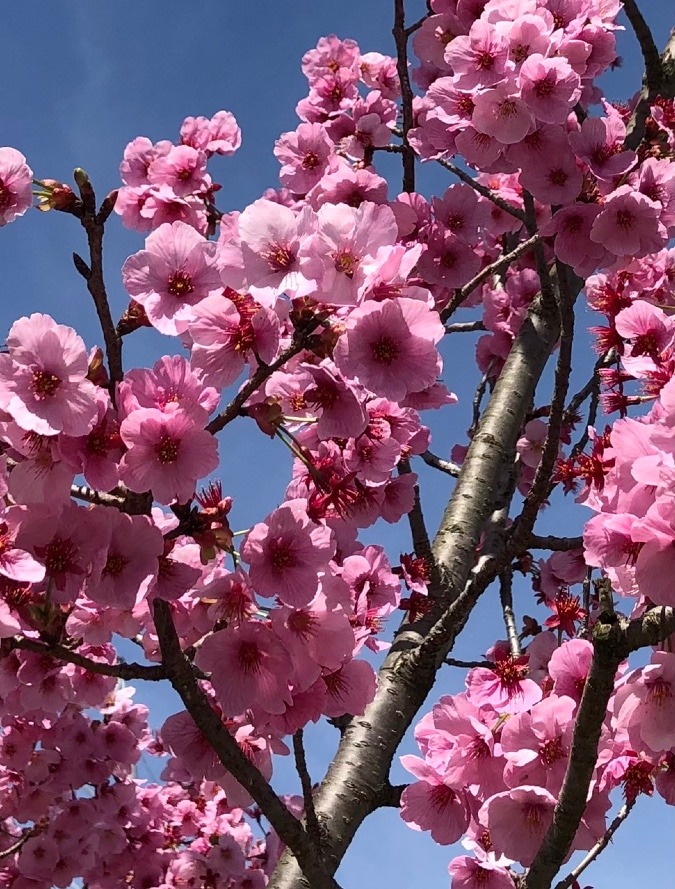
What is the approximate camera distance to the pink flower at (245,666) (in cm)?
195

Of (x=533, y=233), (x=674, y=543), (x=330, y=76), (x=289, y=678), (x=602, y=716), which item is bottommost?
(x=602, y=716)

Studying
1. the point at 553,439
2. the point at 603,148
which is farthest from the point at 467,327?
the point at 553,439

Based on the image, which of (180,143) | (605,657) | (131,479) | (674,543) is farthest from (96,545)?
(180,143)

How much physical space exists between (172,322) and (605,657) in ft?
3.62

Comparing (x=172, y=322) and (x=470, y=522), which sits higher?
(x=470, y=522)

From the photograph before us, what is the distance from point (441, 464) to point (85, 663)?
2.54 meters

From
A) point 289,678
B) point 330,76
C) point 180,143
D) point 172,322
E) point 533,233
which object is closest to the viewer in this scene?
point 172,322

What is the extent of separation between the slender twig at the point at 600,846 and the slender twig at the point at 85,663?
3.93 ft

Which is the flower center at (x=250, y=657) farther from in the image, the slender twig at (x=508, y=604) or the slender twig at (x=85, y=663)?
the slender twig at (x=508, y=604)

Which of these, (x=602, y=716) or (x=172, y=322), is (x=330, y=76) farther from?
(x=602, y=716)

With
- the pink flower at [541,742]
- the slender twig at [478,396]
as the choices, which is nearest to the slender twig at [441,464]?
the slender twig at [478,396]

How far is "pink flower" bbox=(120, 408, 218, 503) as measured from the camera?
167cm

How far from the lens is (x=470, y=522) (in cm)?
346

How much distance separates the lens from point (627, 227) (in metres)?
2.77
